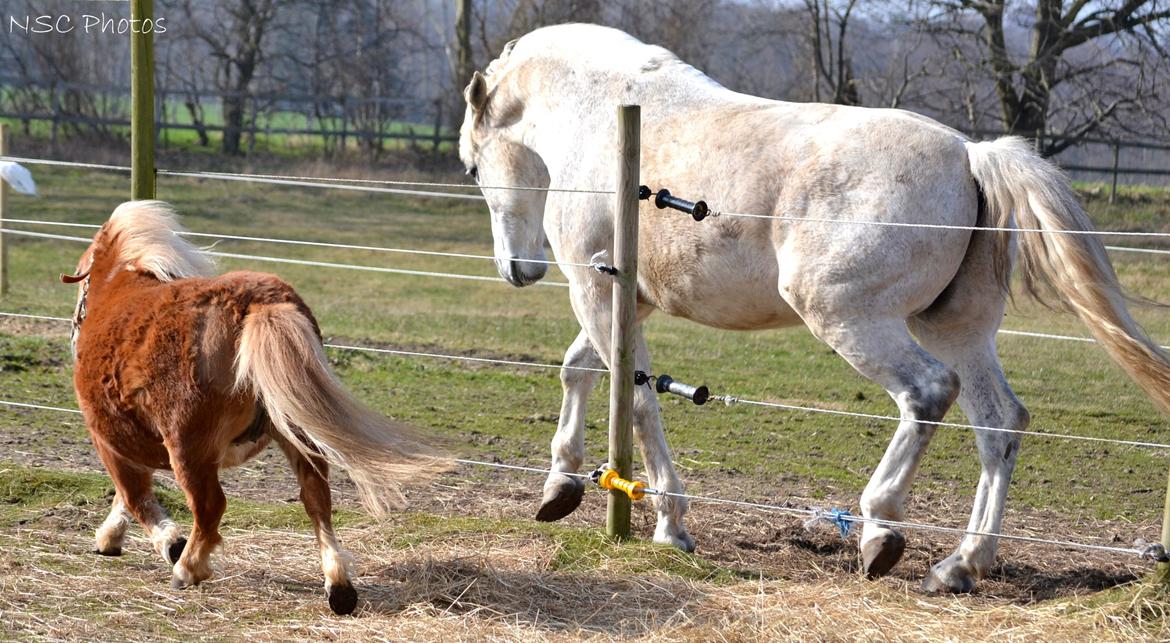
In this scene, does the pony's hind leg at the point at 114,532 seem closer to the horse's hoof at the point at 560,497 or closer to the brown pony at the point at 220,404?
the brown pony at the point at 220,404

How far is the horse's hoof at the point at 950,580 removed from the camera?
4.14m

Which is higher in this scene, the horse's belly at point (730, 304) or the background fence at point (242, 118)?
the background fence at point (242, 118)

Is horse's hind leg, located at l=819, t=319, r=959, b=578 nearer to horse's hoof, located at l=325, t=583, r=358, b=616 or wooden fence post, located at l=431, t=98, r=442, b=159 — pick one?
horse's hoof, located at l=325, t=583, r=358, b=616

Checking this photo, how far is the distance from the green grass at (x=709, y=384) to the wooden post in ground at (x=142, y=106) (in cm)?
166

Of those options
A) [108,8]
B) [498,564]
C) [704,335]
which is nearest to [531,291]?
[704,335]

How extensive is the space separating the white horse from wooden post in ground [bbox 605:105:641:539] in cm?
34

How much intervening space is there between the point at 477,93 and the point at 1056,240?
2613mm

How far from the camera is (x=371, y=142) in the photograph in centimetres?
2470

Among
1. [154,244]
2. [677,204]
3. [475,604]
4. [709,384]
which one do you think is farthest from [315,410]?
[709,384]

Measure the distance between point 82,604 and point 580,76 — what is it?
2.80 m

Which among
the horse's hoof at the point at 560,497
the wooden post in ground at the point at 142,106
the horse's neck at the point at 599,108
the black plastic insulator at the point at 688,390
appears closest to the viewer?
the black plastic insulator at the point at 688,390

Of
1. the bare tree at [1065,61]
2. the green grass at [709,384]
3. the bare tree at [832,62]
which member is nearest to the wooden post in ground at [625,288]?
the green grass at [709,384]

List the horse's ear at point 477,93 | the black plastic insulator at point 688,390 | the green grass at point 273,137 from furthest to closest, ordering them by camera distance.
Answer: the green grass at point 273,137
the horse's ear at point 477,93
the black plastic insulator at point 688,390

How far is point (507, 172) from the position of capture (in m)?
5.50
